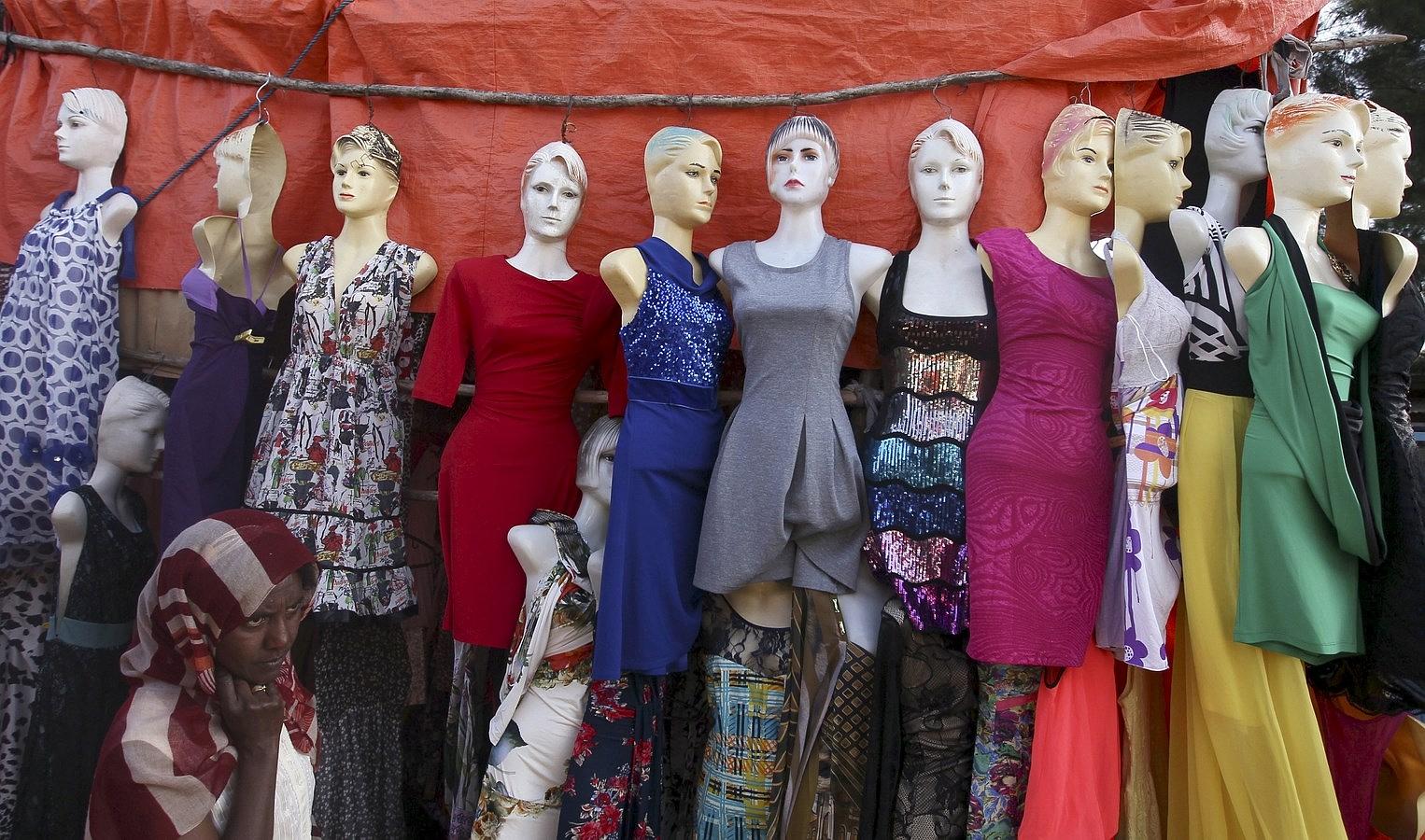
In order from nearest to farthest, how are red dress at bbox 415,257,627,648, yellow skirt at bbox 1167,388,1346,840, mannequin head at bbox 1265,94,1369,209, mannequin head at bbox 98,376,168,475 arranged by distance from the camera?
yellow skirt at bbox 1167,388,1346,840 → mannequin head at bbox 1265,94,1369,209 → red dress at bbox 415,257,627,648 → mannequin head at bbox 98,376,168,475

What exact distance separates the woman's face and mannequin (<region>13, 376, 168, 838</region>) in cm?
133

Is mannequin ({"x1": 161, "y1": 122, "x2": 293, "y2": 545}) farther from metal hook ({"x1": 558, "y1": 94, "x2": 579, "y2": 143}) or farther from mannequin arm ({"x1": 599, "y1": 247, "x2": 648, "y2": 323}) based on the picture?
mannequin arm ({"x1": 599, "y1": 247, "x2": 648, "y2": 323})

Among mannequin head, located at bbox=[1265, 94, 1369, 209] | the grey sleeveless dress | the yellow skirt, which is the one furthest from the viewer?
the grey sleeveless dress

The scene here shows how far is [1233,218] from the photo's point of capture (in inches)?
115

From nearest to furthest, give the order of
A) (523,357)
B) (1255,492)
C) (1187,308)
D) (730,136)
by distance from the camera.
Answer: (1255,492) → (1187,308) → (523,357) → (730,136)

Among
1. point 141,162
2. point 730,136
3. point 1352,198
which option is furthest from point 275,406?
point 1352,198

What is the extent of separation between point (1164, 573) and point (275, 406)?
269 cm

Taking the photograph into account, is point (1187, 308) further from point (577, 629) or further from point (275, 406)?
point (275, 406)

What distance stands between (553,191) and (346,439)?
100cm

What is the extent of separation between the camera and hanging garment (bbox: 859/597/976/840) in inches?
104

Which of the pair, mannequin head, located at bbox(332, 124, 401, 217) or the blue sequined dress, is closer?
the blue sequined dress

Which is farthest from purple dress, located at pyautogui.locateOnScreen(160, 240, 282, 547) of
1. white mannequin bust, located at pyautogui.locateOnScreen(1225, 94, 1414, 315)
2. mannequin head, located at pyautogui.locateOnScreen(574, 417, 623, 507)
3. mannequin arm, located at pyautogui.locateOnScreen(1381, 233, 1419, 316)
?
mannequin arm, located at pyautogui.locateOnScreen(1381, 233, 1419, 316)

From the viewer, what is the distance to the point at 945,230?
2928 mm

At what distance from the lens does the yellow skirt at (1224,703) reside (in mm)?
2375
